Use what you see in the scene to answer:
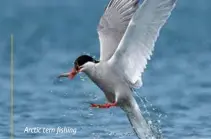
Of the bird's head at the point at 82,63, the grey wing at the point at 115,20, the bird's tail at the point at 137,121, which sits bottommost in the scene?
the bird's tail at the point at 137,121

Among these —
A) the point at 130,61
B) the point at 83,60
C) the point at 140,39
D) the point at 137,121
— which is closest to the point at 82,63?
the point at 83,60

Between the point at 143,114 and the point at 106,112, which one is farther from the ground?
the point at 106,112

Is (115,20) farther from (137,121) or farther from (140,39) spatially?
(137,121)

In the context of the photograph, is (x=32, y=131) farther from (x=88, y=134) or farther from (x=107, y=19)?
(x=107, y=19)

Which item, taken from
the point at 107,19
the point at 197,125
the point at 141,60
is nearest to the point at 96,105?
the point at 141,60

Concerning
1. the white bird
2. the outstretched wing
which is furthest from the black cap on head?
the outstretched wing

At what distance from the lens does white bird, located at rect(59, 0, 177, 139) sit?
25.7 ft

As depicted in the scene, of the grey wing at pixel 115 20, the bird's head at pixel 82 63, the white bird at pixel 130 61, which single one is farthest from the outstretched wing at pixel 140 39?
the grey wing at pixel 115 20

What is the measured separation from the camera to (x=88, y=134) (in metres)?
9.74

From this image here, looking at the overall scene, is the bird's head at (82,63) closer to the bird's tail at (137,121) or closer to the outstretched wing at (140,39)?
the outstretched wing at (140,39)

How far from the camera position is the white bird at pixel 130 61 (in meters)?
7.83

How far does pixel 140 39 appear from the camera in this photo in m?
7.96

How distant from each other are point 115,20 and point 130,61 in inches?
29.2

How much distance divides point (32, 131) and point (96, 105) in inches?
84.9
